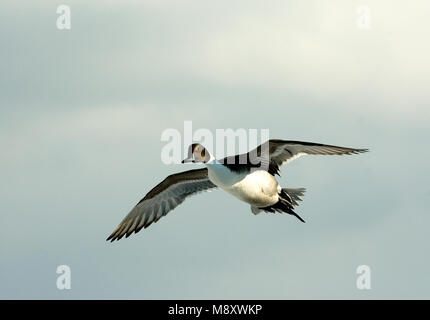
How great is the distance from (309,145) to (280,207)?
1.58m

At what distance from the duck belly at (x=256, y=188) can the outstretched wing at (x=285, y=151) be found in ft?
1.00

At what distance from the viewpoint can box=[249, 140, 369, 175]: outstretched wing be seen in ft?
55.8

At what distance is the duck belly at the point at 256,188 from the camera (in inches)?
658

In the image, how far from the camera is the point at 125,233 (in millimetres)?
19781

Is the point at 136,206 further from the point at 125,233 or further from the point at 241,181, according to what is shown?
the point at 241,181

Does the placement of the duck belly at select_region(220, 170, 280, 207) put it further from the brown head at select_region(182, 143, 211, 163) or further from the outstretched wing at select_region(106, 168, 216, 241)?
the outstretched wing at select_region(106, 168, 216, 241)

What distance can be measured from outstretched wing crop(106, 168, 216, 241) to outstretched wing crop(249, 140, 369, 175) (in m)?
1.86

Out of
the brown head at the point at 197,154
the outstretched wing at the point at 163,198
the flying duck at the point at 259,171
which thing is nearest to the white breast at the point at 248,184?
the flying duck at the point at 259,171

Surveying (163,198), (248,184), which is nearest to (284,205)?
(248,184)

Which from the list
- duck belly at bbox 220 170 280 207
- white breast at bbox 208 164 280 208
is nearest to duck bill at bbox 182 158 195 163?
white breast at bbox 208 164 280 208

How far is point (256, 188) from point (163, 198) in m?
3.27

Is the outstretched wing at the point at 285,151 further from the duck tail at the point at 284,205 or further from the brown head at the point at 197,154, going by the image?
the brown head at the point at 197,154

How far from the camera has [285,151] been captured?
17266mm

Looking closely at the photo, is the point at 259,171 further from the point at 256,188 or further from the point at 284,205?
the point at 284,205
